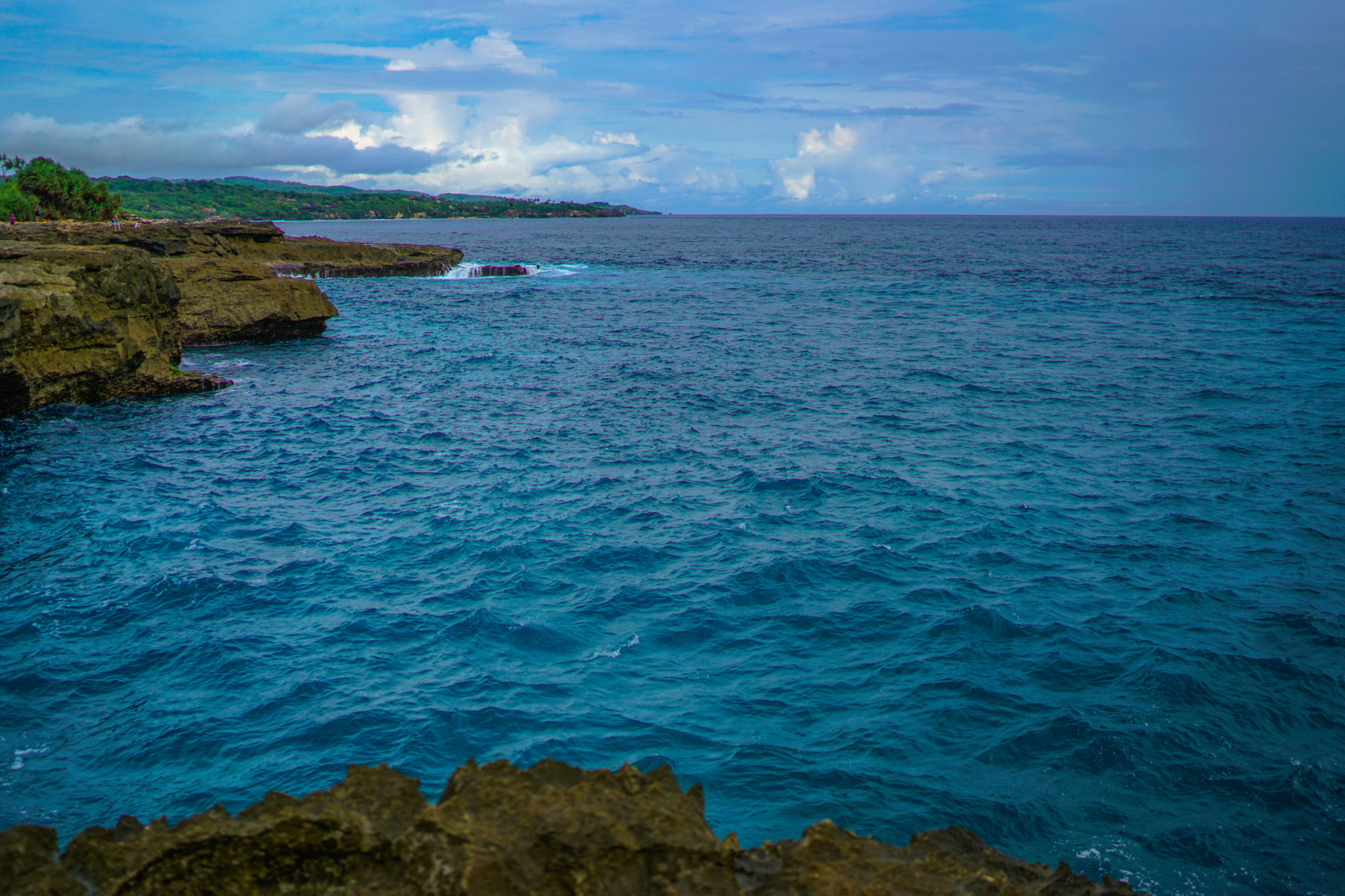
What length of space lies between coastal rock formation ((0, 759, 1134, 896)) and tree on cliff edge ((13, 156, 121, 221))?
9673 cm

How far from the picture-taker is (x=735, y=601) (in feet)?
52.4

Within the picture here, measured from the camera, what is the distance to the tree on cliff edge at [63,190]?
259ft

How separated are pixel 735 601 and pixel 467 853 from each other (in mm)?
11708

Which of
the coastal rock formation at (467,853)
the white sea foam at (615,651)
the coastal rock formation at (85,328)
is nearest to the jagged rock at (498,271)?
the coastal rock formation at (85,328)

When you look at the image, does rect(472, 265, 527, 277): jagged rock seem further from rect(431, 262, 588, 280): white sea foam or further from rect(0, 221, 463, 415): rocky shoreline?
rect(0, 221, 463, 415): rocky shoreline

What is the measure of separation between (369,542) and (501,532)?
2.98m

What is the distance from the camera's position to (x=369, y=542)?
1866 centimetres

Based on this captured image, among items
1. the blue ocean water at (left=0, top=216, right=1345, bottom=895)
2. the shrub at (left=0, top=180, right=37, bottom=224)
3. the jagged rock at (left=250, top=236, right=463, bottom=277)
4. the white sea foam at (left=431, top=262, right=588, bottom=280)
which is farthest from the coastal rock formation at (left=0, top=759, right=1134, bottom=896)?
the shrub at (left=0, top=180, right=37, bottom=224)

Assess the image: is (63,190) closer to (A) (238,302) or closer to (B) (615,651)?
(A) (238,302)

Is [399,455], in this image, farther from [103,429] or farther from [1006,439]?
[1006,439]

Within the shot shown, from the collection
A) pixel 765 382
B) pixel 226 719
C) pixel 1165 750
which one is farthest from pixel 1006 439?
pixel 226 719

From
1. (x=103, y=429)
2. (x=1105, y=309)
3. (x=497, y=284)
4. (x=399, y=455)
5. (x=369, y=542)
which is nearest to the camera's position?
(x=369, y=542)

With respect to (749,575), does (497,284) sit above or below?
above

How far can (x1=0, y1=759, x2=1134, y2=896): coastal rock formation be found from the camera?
4.53m
